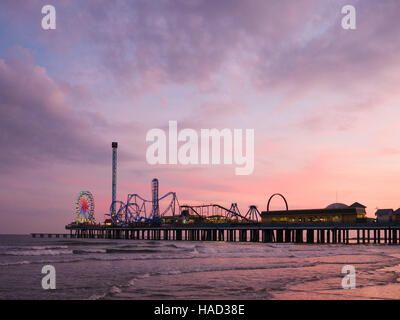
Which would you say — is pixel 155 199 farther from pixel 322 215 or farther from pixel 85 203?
pixel 322 215

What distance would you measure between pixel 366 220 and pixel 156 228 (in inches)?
3094

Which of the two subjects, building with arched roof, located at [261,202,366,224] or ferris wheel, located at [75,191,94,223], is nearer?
building with arched roof, located at [261,202,366,224]

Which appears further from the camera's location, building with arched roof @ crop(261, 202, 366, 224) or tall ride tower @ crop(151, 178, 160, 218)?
tall ride tower @ crop(151, 178, 160, 218)

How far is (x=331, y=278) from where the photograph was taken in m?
22.0

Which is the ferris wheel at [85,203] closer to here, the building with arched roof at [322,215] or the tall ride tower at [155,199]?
the tall ride tower at [155,199]

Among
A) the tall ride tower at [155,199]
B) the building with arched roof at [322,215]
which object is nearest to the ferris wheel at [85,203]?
the tall ride tower at [155,199]

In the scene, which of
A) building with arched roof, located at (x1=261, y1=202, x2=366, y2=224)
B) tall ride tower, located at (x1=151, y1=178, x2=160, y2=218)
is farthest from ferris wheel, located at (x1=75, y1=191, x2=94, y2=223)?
building with arched roof, located at (x1=261, y1=202, x2=366, y2=224)

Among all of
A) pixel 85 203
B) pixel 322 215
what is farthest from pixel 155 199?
pixel 322 215

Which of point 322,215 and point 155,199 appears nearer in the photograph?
point 322,215

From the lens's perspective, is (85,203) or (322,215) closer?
(322,215)

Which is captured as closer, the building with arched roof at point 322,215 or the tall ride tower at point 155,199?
the building with arched roof at point 322,215

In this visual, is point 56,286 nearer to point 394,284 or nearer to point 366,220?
point 394,284

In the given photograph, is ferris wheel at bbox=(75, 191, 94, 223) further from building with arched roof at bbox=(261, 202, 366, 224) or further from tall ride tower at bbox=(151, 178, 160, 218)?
building with arched roof at bbox=(261, 202, 366, 224)
